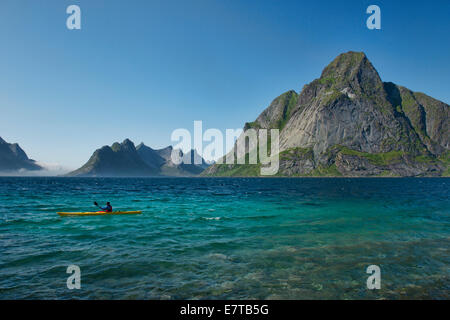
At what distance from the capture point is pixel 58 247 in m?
20.9

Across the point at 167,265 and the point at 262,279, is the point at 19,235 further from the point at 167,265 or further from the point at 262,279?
the point at 262,279

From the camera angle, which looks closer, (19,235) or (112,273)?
(112,273)

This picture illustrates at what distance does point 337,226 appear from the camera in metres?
29.6
